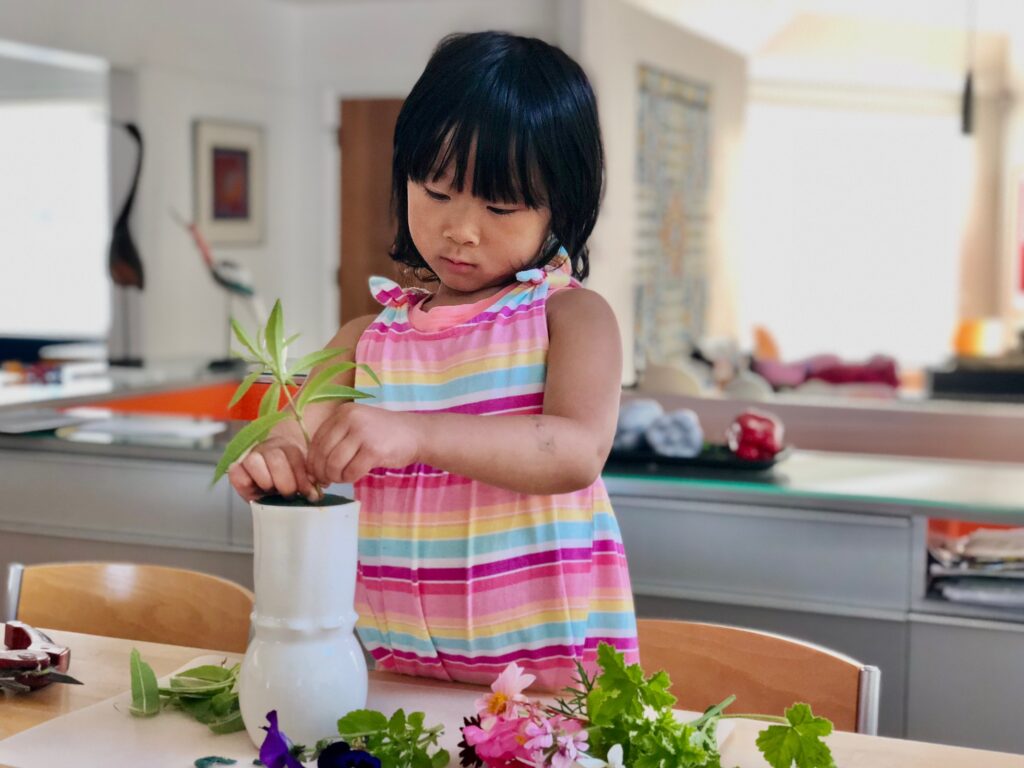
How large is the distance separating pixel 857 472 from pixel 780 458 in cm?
14

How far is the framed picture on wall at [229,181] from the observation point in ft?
21.3

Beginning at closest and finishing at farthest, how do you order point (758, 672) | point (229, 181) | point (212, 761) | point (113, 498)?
point (212, 761)
point (758, 672)
point (113, 498)
point (229, 181)

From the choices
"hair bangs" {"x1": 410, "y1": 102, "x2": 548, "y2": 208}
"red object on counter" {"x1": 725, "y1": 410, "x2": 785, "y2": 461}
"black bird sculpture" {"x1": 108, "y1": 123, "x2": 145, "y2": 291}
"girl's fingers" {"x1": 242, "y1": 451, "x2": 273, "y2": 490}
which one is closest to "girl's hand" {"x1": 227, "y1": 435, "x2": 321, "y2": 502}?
"girl's fingers" {"x1": 242, "y1": 451, "x2": 273, "y2": 490}

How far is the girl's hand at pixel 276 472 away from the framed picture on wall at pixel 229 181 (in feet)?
19.0

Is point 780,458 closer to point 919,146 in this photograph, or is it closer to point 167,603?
point 167,603

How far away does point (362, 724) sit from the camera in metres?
0.90

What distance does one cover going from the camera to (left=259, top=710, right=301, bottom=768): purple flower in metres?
0.84

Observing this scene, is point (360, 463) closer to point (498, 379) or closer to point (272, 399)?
point (272, 399)

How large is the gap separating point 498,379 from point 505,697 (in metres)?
0.30

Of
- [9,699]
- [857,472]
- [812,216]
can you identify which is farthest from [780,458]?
[812,216]

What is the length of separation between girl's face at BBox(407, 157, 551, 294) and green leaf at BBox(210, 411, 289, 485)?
25 centimetres

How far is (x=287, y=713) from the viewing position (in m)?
0.92

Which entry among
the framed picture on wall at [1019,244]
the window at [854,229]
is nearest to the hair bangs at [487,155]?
the window at [854,229]

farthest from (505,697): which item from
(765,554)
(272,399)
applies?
(765,554)
